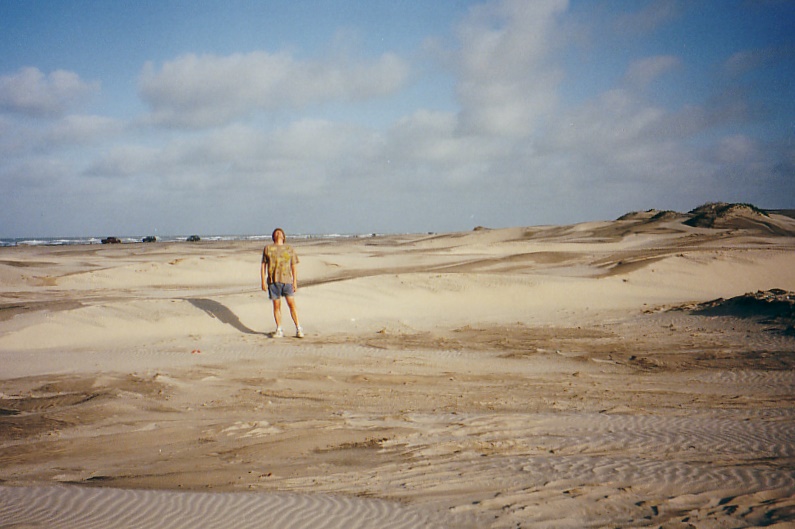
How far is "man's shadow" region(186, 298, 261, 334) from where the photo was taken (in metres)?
12.1

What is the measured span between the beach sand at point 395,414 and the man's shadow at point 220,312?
63mm

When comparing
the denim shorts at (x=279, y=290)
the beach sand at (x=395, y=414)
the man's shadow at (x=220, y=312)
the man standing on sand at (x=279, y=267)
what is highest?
the man standing on sand at (x=279, y=267)

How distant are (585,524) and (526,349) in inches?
271

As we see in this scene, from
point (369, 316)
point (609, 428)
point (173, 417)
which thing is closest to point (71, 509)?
point (173, 417)

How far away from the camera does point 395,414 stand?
233 inches

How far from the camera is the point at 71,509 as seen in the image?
11.5ft

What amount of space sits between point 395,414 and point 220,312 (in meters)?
7.79

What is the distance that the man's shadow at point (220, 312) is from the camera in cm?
1208

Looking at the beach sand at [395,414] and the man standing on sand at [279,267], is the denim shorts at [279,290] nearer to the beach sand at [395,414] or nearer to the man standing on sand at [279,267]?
the man standing on sand at [279,267]

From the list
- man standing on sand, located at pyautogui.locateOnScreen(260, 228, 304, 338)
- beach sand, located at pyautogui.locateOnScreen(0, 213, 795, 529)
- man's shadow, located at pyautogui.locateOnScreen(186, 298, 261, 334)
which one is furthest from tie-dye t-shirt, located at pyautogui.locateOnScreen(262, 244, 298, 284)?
man's shadow, located at pyautogui.locateOnScreen(186, 298, 261, 334)

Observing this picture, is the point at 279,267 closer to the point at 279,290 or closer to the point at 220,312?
the point at 279,290

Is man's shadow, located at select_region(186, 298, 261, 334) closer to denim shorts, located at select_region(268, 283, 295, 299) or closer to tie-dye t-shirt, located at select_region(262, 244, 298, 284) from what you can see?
denim shorts, located at select_region(268, 283, 295, 299)

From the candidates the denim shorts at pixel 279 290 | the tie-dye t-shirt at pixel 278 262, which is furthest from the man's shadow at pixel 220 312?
the tie-dye t-shirt at pixel 278 262

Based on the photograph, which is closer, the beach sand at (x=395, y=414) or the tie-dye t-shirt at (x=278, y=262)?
the beach sand at (x=395, y=414)
